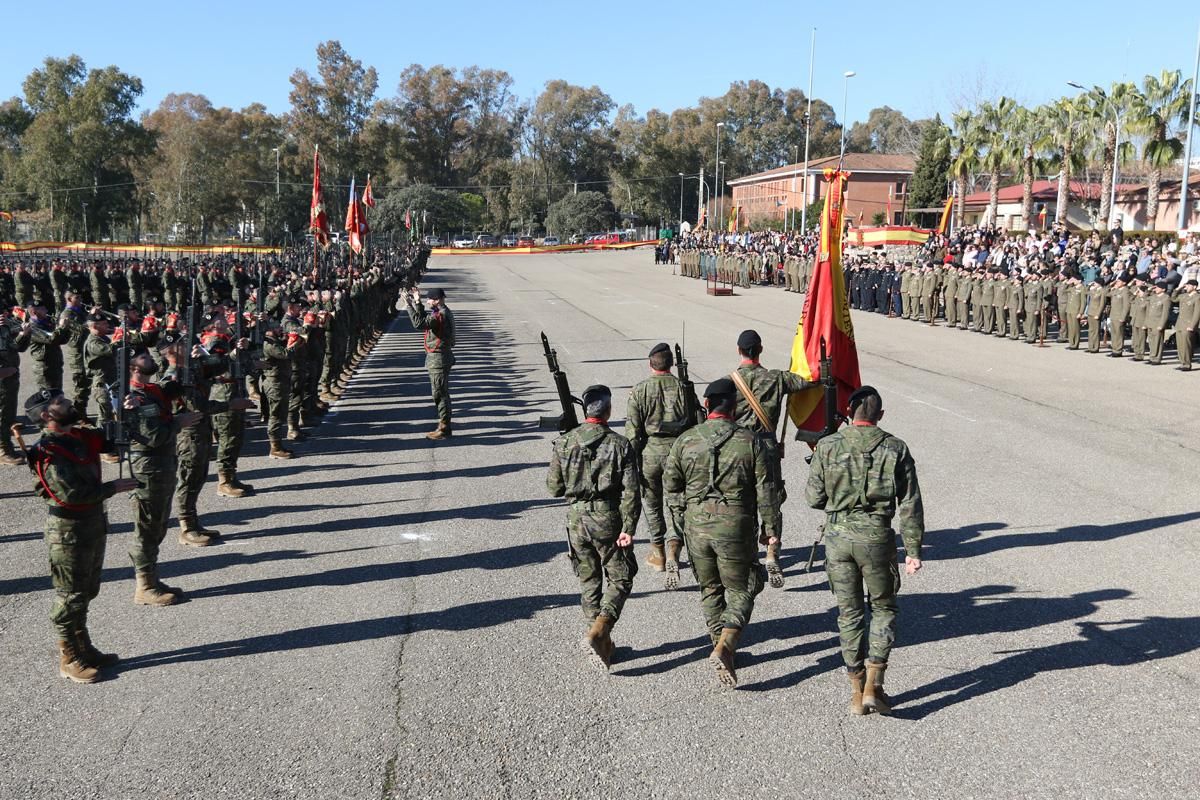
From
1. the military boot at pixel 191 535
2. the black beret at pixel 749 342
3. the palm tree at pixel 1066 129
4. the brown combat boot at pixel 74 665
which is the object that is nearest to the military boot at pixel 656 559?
the black beret at pixel 749 342

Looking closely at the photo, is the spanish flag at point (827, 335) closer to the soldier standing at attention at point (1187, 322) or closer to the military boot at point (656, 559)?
the military boot at point (656, 559)

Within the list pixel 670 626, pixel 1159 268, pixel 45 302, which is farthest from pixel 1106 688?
pixel 45 302

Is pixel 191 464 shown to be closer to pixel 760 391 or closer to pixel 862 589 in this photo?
pixel 760 391

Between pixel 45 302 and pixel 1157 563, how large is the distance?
26.8 meters

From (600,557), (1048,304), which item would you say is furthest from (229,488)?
(1048,304)

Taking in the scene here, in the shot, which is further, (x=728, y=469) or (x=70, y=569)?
(x=70, y=569)

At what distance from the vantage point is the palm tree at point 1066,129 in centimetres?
3919

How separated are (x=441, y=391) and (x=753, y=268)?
33251mm

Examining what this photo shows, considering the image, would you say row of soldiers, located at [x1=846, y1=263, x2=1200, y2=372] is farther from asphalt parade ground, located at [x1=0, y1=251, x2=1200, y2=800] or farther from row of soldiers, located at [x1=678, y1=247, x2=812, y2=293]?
asphalt parade ground, located at [x1=0, y1=251, x2=1200, y2=800]

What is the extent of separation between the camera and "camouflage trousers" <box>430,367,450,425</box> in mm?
13086

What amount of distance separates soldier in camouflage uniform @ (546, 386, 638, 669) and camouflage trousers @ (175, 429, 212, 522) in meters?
3.89

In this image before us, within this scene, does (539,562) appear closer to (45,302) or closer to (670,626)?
→ (670,626)

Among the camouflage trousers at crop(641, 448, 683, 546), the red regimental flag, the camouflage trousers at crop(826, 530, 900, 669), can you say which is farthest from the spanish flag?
the red regimental flag

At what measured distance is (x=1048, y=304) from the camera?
22906 millimetres
